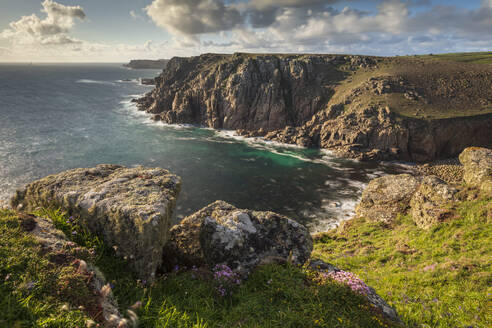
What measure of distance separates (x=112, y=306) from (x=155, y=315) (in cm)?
83

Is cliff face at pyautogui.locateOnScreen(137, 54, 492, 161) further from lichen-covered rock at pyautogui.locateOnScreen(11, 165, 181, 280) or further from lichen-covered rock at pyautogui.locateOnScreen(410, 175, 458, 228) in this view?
lichen-covered rock at pyautogui.locateOnScreen(11, 165, 181, 280)

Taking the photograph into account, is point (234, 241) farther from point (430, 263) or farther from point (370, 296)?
point (430, 263)

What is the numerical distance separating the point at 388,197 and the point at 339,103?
179 ft

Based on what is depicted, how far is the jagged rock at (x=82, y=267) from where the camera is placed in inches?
144

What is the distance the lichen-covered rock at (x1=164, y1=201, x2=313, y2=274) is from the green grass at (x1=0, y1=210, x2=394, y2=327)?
0.59 m

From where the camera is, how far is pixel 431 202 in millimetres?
18281

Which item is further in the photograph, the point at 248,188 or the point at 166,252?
the point at 248,188

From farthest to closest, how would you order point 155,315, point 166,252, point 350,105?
point 350,105
point 166,252
point 155,315

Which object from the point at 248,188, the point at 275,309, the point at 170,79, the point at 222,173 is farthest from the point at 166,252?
the point at 170,79

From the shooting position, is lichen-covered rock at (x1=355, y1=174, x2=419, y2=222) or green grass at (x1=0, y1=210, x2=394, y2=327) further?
lichen-covered rock at (x1=355, y1=174, x2=419, y2=222)

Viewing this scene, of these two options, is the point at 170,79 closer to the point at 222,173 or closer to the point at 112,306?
the point at 222,173

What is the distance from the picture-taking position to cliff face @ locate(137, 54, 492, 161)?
54656 mm

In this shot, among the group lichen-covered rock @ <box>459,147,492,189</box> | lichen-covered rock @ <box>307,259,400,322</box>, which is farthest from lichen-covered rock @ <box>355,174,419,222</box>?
lichen-covered rock @ <box>307,259,400,322</box>

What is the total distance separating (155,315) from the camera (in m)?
4.40
